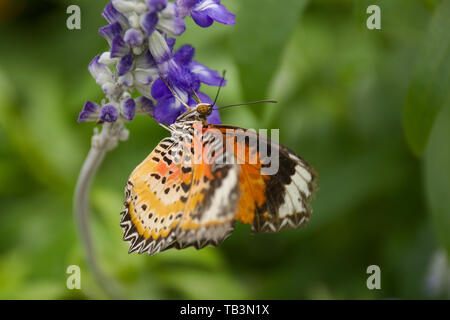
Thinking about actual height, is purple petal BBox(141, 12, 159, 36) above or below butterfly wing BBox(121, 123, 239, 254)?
above

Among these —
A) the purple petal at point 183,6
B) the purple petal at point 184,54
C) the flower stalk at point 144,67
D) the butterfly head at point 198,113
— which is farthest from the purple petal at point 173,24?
the butterfly head at point 198,113

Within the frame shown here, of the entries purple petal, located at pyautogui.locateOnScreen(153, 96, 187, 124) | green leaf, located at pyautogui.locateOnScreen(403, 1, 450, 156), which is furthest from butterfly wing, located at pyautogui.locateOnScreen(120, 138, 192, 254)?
green leaf, located at pyautogui.locateOnScreen(403, 1, 450, 156)

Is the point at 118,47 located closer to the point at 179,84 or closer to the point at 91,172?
the point at 179,84

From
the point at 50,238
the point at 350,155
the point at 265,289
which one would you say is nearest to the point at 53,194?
the point at 50,238

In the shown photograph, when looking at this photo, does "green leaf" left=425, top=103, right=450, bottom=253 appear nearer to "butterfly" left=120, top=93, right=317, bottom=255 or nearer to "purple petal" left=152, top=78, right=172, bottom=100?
"butterfly" left=120, top=93, right=317, bottom=255

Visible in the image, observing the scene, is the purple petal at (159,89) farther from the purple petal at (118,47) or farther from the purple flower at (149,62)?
the purple petal at (118,47)
